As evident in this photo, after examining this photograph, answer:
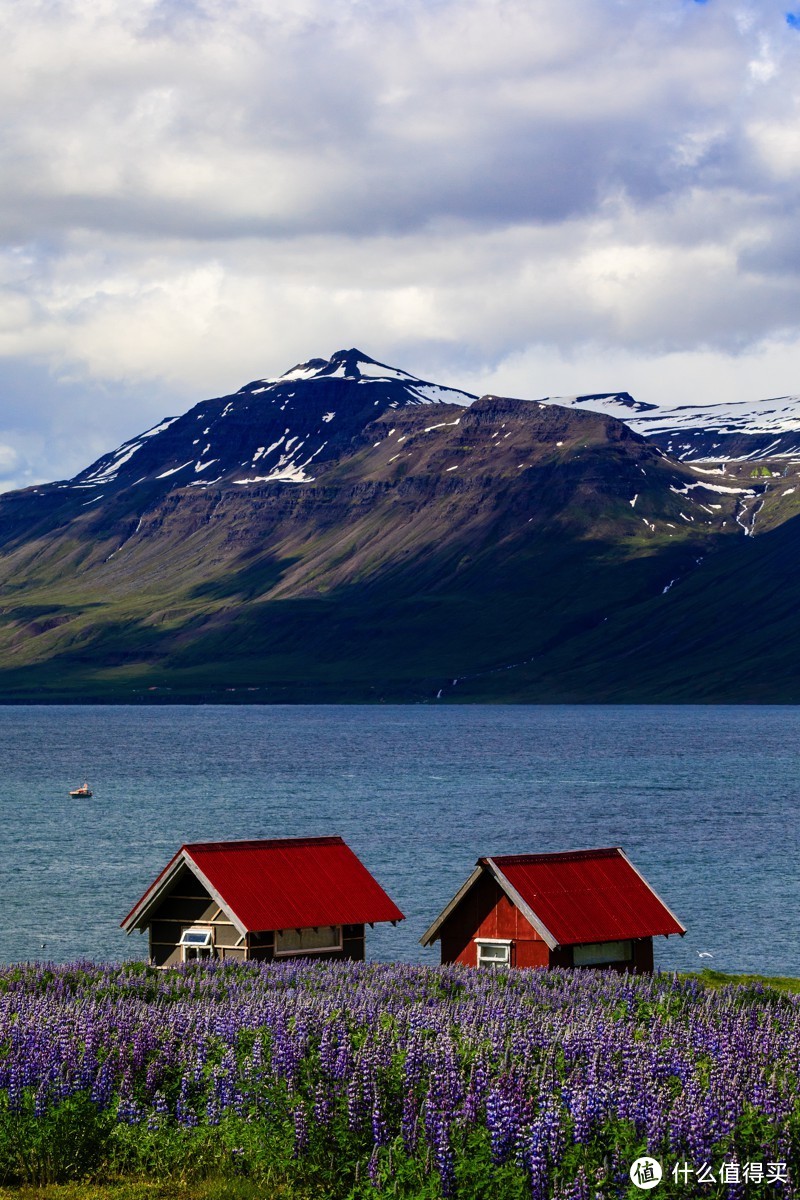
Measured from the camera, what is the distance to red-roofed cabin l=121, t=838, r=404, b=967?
50.8 metres

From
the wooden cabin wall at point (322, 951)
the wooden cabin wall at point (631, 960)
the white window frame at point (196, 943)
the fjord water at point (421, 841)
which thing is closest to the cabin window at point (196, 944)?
the white window frame at point (196, 943)

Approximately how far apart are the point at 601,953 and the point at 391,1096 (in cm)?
2923

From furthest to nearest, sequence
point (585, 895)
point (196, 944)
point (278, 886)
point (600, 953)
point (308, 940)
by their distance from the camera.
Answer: point (585, 895) → point (600, 953) → point (278, 886) → point (308, 940) → point (196, 944)

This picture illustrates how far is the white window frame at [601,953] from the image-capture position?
5203 centimetres

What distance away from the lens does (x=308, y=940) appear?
52.3 metres

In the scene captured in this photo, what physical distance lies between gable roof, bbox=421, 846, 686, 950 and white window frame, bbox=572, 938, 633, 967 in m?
0.66

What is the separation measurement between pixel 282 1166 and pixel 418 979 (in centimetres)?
1864

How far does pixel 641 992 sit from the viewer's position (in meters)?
40.1

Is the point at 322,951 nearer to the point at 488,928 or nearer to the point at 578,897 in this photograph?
the point at 488,928

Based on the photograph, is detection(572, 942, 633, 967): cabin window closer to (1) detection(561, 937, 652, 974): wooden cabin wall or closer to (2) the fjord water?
(1) detection(561, 937, 652, 974): wooden cabin wall

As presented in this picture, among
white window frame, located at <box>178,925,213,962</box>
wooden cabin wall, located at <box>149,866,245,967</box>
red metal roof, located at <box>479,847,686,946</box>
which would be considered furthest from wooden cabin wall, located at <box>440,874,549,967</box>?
white window frame, located at <box>178,925,213,962</box>

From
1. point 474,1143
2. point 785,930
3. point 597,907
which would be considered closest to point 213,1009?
point 474,1143
